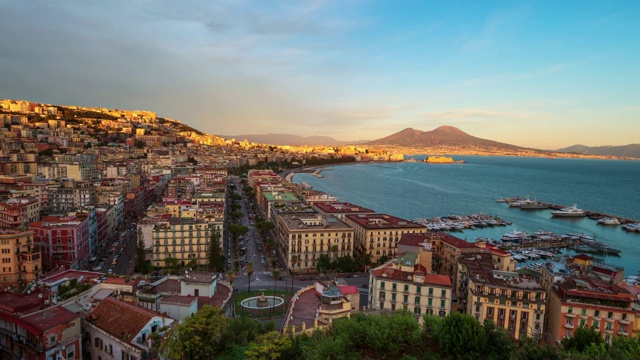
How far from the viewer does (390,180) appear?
12444 centimetres

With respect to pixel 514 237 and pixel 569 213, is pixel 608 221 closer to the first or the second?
pixel 569 213

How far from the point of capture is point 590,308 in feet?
65.6

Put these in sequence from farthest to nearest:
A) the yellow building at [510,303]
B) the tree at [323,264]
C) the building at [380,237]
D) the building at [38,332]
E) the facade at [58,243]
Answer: the building at [380,237]
the tree at [323,264]
the facade at [58,243]
the yellow building at [510,303]
the building at [38,332]

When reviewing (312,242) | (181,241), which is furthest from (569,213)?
(181,241)

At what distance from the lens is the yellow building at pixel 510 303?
2056cm

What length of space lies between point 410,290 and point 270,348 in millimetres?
12624

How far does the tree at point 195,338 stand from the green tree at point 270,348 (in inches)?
66.3

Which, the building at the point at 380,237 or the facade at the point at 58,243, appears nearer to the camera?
the facade at the point at 58,243

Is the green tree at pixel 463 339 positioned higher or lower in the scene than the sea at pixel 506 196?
higher

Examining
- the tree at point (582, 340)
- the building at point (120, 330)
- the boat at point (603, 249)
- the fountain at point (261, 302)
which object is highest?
the building at point (120, 330)

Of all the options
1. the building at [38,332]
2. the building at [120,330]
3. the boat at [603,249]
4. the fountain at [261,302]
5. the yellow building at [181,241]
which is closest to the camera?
the building at [38,332]

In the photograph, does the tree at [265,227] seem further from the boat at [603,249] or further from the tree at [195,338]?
the boat at [603,249]

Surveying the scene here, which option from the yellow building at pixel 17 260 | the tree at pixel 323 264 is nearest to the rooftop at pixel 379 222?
the tree at pixel 323 264

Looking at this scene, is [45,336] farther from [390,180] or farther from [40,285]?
[390,180]
